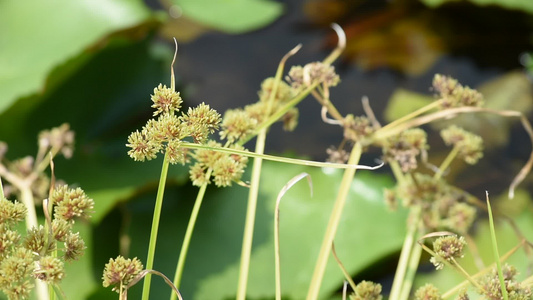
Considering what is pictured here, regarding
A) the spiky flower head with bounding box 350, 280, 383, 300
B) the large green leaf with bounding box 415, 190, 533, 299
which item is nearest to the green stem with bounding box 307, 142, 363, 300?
the spiky flower head with bounding box 350, 280, 383, 300

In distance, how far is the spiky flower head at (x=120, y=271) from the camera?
13.1 inches

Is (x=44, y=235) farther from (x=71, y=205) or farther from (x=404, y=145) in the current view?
(x=404, y=145)

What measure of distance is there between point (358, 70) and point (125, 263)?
3.71ft

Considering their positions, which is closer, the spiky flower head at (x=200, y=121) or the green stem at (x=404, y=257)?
the spiky flower head at (x=200, y=121)

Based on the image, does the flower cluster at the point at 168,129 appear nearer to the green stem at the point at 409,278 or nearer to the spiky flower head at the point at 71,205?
the spiky flower head at the point at 71,205

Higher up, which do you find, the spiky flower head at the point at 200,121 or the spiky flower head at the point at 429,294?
the spiky flower head at the point at 200,121

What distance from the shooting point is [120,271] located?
1.10ft

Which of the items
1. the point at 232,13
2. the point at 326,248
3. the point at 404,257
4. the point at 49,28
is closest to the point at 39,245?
the point at 326,248

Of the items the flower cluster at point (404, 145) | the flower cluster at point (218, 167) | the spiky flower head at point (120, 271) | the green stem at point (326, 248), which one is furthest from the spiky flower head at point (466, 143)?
the spiky flower head at point (120, 271)

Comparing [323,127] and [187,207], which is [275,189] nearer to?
[187,207]

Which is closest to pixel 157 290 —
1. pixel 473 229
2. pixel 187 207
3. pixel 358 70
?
pixel 187 207

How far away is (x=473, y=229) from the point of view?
1015 mm

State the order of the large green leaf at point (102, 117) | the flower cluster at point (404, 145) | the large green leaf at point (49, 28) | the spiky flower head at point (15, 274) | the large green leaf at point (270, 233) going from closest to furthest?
the spiky flower head at point (15, 274)
the flower cluster at point (404, 145)
the large green leaf at point (270, 233)
the large green leaf at point (102, 117)
the large green leaf at point (49, 28)

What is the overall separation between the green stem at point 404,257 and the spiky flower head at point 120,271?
0.27 metres
